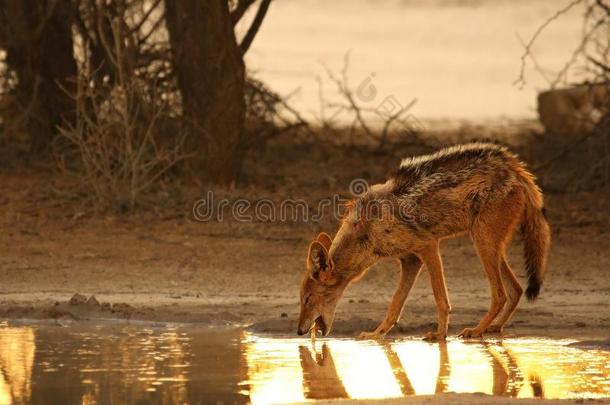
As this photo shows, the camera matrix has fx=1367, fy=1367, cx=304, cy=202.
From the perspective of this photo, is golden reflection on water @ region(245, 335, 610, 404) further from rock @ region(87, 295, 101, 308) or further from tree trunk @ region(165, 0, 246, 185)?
tree trunk @ region(165, 0, 246, 185)

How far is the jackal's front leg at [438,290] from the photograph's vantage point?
10320 millimetres

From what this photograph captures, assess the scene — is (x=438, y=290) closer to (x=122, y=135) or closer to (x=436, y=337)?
(x=436, y=337)

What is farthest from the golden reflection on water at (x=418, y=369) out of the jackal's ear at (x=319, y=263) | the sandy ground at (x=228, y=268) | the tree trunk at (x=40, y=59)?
the tree trunk at (x=40, y=59)

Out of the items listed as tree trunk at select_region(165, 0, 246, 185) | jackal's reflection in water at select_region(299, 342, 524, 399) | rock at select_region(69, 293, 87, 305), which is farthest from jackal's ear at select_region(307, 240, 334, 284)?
tree trunk at select_region(165, 0, 246, 185)

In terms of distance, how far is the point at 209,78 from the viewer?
50.5 feet

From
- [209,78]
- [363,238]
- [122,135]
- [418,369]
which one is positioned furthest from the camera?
[209,78]

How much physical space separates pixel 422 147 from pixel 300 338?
23.3 ft

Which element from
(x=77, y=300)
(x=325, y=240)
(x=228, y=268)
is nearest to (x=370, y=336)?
(x=325, y=240)

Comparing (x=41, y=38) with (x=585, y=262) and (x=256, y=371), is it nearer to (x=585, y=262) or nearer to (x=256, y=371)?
(x=585, y=262)

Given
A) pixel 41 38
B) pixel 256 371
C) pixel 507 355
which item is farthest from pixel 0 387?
pixel 41 38

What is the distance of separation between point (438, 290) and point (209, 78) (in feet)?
19.0

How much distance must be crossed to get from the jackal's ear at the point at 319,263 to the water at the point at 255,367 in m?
0.48

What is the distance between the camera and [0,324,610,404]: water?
26.7ft

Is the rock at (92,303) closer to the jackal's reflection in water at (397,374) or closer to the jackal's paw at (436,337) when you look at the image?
the jackal's reflection in water at (397,374)
